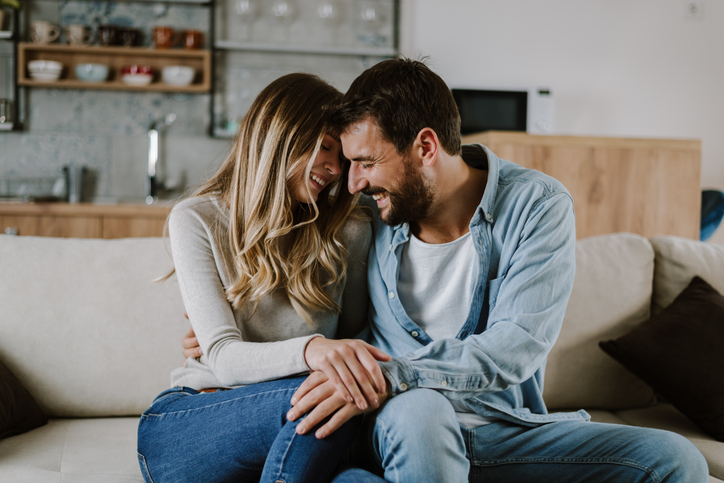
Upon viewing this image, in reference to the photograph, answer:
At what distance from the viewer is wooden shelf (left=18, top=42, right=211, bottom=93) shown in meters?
3.54

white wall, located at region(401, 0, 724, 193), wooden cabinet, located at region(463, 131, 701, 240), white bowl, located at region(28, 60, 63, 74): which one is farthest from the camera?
white wall, located at region(401, 0, 724, 193)

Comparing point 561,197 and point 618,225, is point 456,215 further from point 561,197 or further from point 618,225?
point 618,225

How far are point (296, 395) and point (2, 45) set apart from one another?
3.62 meters

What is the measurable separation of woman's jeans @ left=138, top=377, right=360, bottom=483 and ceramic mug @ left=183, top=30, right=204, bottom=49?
9.99ft

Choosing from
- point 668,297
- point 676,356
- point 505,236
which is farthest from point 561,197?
point 668,297

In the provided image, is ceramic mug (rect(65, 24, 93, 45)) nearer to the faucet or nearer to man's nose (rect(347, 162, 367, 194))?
the faucet

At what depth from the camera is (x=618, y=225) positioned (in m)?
2.71

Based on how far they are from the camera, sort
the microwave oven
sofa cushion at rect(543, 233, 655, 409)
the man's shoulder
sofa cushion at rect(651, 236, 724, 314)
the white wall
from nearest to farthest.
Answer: the man's shoulder, sofa cushion at rect(543, 233, 655, 409), sofa cushion at rect(651, 236, 724, 314), the microwave oven, the white wall

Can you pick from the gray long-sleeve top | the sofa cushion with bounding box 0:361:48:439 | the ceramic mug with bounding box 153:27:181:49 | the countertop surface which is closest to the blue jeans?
the gray long-sleeve top

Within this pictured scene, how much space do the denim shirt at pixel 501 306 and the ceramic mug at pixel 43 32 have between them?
122 inches

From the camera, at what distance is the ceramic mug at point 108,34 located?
3.54m

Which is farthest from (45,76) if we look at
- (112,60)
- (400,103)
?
(400,103)

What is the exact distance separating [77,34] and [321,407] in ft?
11.1

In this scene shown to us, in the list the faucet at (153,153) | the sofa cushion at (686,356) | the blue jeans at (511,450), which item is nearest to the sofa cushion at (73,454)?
the blue jeans at (511,450)
